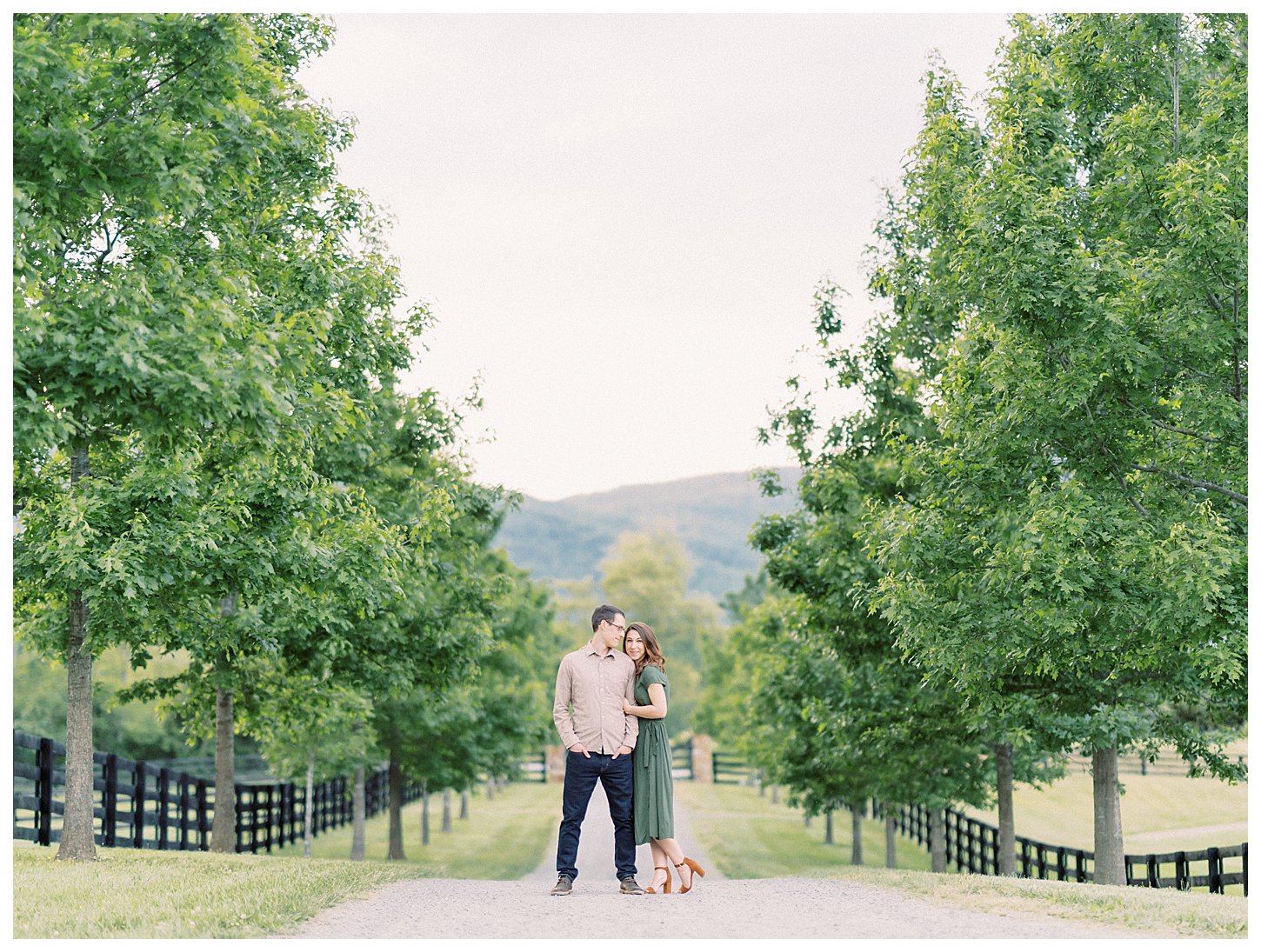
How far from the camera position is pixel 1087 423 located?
11.4 metres

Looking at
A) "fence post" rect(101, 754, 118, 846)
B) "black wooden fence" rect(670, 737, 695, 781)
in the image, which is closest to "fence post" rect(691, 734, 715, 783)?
"black wooden fence" rect(670, 737, 695, 781)

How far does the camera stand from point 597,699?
30.5 feet

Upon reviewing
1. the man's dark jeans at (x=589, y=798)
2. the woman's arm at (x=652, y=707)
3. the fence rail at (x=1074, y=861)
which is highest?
the woman's arm at (x=652, y=707)

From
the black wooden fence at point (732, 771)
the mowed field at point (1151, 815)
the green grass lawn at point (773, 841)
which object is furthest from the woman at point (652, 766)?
the black wooden fence at point (732, 771)

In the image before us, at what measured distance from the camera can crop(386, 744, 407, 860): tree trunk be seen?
2544 cm

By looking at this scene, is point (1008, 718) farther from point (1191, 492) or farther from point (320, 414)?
point (320, 414)

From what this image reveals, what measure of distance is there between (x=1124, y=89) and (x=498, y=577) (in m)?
11.0

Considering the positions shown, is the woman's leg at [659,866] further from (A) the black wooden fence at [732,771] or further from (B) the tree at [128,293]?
(A) the black wooden fence at [732,771]

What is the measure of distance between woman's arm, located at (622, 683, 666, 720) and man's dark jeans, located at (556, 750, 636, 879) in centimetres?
38

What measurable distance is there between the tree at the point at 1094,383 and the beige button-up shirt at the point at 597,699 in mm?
3551

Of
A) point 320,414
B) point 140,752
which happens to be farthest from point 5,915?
point 140,752

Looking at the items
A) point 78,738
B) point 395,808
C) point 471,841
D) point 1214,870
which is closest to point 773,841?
point 471,841

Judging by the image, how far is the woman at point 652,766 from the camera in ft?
30.8

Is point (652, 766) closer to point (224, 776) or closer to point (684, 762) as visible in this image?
point (224, 776)
